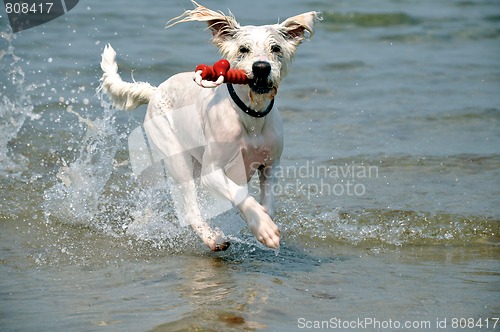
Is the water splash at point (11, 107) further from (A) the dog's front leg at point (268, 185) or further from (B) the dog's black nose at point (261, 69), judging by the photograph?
(B) the dog's black nose at point (261, 69)

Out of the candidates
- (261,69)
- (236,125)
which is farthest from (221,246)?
(261,69)

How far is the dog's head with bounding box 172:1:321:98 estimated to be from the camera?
5254 mm

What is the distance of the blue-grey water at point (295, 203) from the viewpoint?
4.75 metres

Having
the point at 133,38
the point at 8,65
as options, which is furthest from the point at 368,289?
the point at 133,38

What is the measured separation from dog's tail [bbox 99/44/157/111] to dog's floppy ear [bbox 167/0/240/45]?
127 centimetres

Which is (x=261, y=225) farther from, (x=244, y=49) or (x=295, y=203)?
(x=295, y=203)

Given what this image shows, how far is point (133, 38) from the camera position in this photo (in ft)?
46.4

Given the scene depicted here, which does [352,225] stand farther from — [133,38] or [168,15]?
[168,15]

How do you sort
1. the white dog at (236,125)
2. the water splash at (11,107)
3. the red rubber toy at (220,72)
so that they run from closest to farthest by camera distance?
the red rubber toy at (220,72) < the white dog at (236,125) < the water splash at (11,107)

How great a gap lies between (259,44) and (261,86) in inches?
11.1

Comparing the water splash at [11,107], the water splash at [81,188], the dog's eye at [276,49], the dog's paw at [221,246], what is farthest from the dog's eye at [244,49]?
the water splash at [11,107]

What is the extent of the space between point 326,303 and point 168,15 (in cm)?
1185

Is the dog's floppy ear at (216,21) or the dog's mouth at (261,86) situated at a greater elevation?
the dog's floppy ear at (216,21)

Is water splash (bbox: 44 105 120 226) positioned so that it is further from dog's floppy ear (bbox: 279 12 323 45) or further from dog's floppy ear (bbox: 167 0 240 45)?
dog's floppy ear (bbox: 279 12 323 45)
